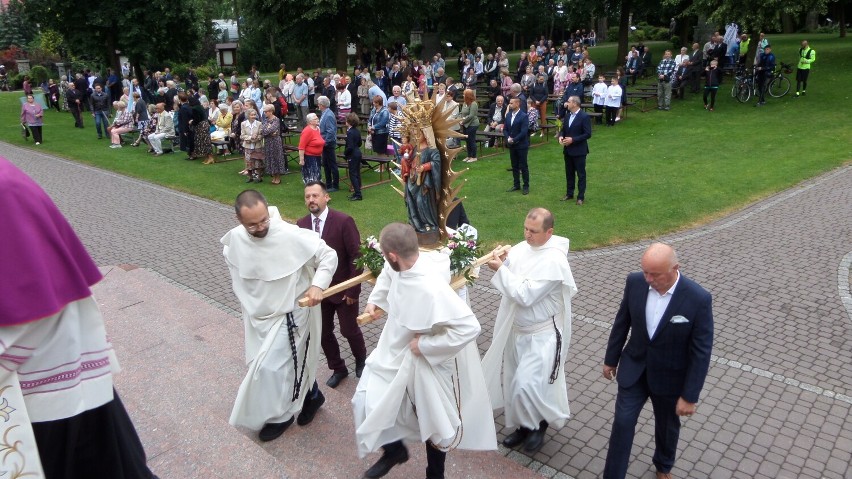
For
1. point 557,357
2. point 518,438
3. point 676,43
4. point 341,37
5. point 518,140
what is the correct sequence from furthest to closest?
point 676,43
point 341,37
point 518,140
point 518,438
point 557,357

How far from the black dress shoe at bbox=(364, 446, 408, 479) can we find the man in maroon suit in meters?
1.64

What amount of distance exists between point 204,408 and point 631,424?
3037 mm

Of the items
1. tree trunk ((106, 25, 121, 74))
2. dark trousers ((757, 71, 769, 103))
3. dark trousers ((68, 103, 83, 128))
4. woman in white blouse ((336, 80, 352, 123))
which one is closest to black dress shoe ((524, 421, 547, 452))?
woman in white blouse ((336, 80, 352, 123))

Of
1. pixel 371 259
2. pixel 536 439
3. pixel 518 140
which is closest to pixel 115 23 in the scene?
pixel 518 140

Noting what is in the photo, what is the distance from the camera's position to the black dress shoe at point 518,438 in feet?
17.7

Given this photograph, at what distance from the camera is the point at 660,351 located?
446 centimetres

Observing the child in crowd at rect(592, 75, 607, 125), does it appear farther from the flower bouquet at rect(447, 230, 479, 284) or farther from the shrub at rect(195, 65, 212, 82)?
the shrub at rect(195, 65, 212, 82)

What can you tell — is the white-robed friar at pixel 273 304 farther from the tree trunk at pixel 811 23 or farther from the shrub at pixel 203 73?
the tree trunk at pixel 811 23

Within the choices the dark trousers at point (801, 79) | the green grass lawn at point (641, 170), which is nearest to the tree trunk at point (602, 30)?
the green grass lawn at point (641, 170)

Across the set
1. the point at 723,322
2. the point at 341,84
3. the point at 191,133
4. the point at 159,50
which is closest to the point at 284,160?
the point at 191,133

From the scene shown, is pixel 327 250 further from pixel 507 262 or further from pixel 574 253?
pixel 574 253

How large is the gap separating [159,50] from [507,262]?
1303 inches

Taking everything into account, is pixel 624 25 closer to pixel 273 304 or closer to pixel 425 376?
pixel 273 304

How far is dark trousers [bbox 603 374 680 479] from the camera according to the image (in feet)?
15.0
